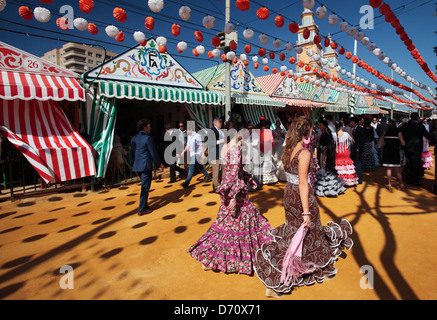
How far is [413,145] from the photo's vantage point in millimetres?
6145

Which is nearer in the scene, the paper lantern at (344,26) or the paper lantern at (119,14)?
the paper lantern at (119,14)

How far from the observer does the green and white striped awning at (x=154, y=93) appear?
23.3ft

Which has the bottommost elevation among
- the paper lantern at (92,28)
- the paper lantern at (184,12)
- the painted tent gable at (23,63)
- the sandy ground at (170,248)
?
the sandy ground at (170,248)

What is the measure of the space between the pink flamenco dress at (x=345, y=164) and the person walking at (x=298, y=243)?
4.12m

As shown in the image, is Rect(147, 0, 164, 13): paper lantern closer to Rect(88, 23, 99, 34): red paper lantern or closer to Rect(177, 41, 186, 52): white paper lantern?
Rect(88, 23, 99, 34): red paper lantern

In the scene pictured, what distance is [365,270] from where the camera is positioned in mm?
2805

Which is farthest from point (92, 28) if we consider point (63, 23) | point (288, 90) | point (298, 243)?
point (288, 90)

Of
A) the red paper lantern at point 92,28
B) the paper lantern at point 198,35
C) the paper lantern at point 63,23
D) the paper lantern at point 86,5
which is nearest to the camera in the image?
the paper lantern at point 86,5

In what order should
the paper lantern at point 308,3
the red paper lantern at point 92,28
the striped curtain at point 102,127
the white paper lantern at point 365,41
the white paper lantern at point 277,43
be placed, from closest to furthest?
1. the paper lantern at point 308,3
2. the red paper lantern at point 92,28
3. the striped curtain at point 102,127
4. the white paper lantern at point 277,43
5. the white paper lantern at point 365,41

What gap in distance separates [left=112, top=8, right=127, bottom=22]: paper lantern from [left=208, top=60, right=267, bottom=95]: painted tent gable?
18.5 ft

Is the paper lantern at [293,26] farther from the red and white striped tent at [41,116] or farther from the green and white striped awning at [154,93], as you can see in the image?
the red and white striped tent at [41,116]

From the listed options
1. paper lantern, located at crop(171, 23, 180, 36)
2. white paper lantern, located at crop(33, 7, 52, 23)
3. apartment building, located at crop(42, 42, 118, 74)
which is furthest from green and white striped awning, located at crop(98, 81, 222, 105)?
apartment building, located at crop(42, 42, 118, 74)

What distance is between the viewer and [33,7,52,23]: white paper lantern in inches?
175

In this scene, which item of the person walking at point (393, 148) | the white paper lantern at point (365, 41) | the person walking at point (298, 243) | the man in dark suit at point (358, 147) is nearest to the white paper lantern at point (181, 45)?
→ the man in dark suit at point (358, 147)
